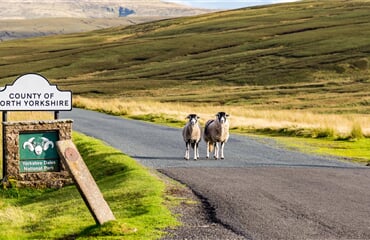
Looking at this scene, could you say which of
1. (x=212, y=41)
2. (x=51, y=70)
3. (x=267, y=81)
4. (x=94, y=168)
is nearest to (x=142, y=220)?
(x=94, y=168)

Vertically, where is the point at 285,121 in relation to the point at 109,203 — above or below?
above

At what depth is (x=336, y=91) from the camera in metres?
89.9

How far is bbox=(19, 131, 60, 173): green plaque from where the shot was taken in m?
20.6

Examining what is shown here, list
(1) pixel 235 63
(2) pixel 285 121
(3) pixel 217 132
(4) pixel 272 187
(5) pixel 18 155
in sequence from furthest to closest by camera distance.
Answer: (1) pixel 235 63 → (2) pixel 285 121 → (3) pixel 217 132 → (5) pixel 18 155 → (4) pixel 272 187

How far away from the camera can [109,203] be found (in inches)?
613

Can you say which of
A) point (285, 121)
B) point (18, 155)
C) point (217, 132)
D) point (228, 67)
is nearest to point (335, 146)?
point (217, 132)

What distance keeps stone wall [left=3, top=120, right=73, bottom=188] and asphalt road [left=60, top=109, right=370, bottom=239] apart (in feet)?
8.02

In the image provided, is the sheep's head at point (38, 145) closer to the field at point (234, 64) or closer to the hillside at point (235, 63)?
the field at point (234, 64)

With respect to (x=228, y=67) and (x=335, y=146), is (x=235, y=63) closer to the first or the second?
(x=228, y=67)

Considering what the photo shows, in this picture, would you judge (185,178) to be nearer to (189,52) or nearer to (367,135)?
(367,135)

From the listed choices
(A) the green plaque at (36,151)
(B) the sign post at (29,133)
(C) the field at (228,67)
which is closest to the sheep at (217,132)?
(B) the sign post at (29,133)

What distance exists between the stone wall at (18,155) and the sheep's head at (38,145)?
0.23m

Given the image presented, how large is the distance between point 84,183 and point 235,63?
365 feet

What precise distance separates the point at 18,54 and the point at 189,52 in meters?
48.8
